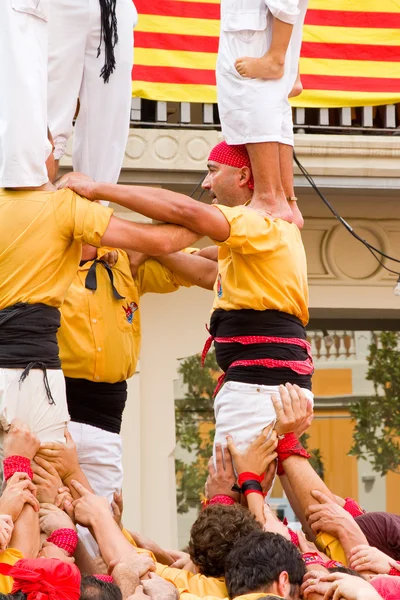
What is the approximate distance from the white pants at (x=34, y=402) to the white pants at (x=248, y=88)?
1271mm

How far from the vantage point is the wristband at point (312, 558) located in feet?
14.9

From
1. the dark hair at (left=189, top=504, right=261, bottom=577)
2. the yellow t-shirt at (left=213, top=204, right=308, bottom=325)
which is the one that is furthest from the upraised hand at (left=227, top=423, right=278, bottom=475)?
the yellow t-shirt at (left=213, top=204, right=308, bottom=325)

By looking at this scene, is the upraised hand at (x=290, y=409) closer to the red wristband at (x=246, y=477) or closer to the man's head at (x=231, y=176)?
the red wristband at (x=246, y=477)

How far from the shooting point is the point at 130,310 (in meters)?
5.49

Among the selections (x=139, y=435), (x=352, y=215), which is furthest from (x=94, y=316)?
(x=352, y=215)

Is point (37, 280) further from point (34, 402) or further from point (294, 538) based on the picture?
point (294, 538)

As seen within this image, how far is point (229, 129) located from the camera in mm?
5266

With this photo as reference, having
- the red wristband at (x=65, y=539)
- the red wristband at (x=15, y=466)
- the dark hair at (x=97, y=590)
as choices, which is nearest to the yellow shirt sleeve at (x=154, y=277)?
the red wristband at (x=15, y=466)

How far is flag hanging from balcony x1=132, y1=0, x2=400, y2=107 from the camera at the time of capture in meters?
8.74

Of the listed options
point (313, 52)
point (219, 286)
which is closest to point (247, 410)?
point (219, 286)

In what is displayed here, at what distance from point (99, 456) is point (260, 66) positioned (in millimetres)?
1705

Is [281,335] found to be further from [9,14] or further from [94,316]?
[9,14]

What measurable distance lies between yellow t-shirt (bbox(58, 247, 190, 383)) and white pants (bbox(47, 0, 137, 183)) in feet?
1.33

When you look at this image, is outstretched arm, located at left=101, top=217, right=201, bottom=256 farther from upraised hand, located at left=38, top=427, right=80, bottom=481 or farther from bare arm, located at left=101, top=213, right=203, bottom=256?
upraised hand, located at left=38, top=427, right=80, bottom=481
